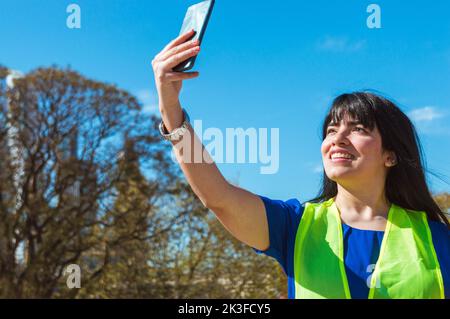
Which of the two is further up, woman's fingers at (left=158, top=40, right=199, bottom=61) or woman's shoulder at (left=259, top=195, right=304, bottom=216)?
woman's fingers at (left=158, top=40, right=199, bottom=61)

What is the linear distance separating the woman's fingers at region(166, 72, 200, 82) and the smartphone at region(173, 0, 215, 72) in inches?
0.6

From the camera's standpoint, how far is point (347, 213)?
2.30 meters

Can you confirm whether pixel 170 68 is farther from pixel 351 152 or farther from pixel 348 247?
pixel 348 247

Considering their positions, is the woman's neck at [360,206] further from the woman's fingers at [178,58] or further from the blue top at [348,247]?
the woman's fingers at [178,58]

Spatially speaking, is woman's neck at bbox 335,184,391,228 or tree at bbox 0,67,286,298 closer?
woman's neck at bbox 335,184,391,228

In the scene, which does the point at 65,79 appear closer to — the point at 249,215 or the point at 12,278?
the point at 12,278

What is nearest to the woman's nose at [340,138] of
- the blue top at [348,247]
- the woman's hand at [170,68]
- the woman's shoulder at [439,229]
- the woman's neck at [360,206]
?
the woman's neck at [360,206]

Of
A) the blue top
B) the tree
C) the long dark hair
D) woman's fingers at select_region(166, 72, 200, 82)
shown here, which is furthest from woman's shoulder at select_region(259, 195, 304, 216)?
the tree

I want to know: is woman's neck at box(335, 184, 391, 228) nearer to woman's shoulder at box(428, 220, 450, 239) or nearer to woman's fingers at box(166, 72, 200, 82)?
woman's shoulder at box(428, 220, 450, 239)

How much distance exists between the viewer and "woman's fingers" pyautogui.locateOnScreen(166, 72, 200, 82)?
192 centimetres

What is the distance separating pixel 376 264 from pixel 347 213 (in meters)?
0.26

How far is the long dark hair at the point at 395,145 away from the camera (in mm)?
2365

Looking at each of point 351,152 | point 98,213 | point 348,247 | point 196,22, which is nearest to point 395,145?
point 351,152

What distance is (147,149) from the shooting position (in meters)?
14.0
